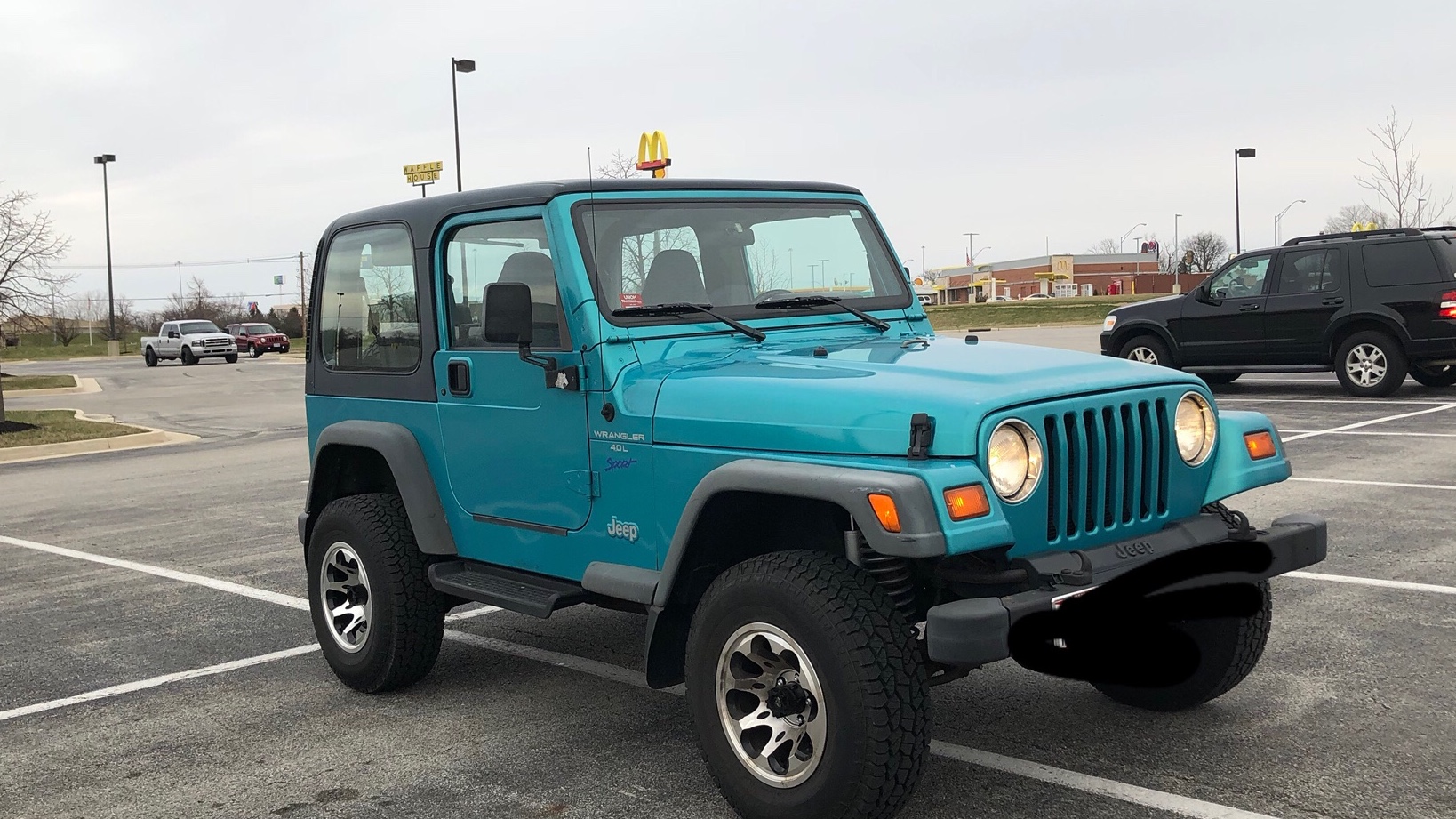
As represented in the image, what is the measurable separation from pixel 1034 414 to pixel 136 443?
55.5 feet

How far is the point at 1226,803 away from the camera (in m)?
3.93

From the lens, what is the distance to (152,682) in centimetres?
573

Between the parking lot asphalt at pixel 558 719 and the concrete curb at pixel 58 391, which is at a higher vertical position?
the concrete curb at pixel 58 391

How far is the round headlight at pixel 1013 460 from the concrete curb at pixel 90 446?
52.0ft

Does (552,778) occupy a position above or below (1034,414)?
below

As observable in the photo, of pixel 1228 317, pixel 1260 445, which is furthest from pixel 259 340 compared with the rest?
pixel 1260 445

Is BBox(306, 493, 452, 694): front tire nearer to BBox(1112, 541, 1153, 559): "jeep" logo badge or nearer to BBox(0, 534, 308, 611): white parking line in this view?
BBox(0, 534, 308, 611): white parking line

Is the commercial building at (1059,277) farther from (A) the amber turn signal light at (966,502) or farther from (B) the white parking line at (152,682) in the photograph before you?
(A) the amber turn signal light at (966,502)

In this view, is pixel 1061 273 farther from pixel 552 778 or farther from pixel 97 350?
pixel 552 778

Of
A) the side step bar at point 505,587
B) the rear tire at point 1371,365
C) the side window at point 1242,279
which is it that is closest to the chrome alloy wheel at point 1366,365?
the rear tire at point 1371,365

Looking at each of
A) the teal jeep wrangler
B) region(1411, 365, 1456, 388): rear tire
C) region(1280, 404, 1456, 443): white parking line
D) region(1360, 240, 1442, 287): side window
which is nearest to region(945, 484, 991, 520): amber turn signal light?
the teal jeep wrangler

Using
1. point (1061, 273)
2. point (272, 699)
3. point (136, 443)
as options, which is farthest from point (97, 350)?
point (1061, 273)

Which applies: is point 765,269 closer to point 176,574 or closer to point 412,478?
point 412,478

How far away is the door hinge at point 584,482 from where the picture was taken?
4477mm
